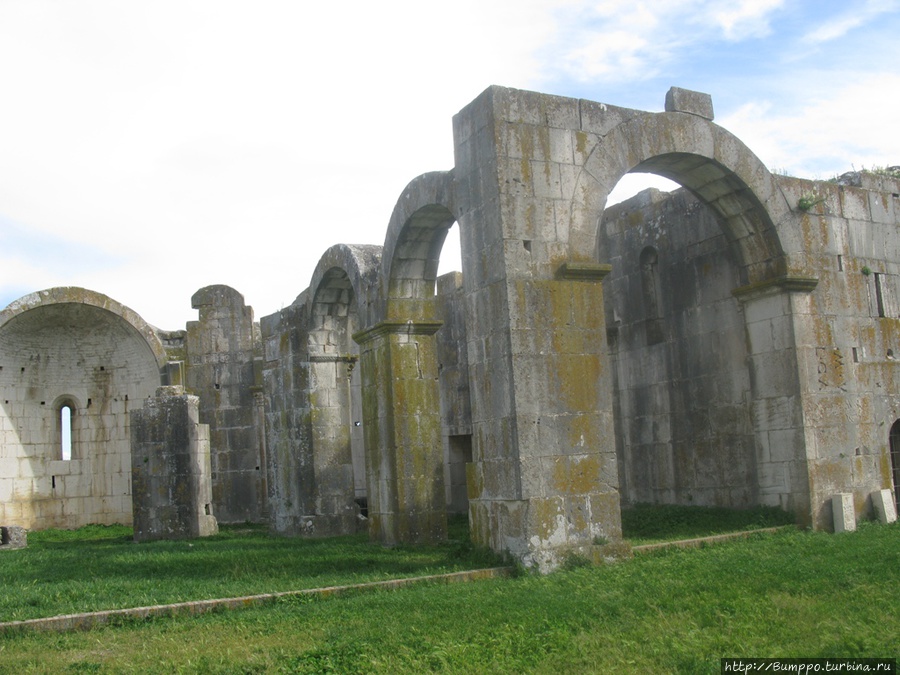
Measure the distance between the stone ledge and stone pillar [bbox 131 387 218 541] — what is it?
27.5 feet

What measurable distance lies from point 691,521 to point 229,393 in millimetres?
10973

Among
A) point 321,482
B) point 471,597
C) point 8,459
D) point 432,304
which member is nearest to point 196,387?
point 8,459

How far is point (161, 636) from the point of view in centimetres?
680

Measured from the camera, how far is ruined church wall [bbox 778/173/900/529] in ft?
37.2

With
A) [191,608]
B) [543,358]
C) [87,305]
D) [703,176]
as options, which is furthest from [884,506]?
[87,305]

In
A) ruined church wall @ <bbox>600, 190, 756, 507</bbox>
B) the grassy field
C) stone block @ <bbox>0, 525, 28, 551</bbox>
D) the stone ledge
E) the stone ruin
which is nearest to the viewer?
the grassy field

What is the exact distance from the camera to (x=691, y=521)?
12016 millimetres

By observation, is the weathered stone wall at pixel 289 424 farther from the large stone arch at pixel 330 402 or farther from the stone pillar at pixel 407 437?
the stone pillar at pixel 407 437

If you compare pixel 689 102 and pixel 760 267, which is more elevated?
pixel 689 102

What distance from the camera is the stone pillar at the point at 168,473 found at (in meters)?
15.7

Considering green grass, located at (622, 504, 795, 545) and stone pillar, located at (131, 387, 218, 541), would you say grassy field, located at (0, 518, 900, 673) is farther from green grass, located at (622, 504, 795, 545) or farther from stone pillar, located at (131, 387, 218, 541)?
stone pillar, located at (131, 387, 218, 541)

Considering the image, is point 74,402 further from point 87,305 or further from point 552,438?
point 552,438

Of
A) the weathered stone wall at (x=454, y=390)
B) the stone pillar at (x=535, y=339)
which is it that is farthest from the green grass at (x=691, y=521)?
the weathered stone wall at (x=454, y=390)

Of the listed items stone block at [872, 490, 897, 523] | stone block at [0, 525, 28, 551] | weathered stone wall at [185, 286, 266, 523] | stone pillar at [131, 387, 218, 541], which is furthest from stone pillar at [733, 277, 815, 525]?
stone block at [0, 525, 28, 551]
